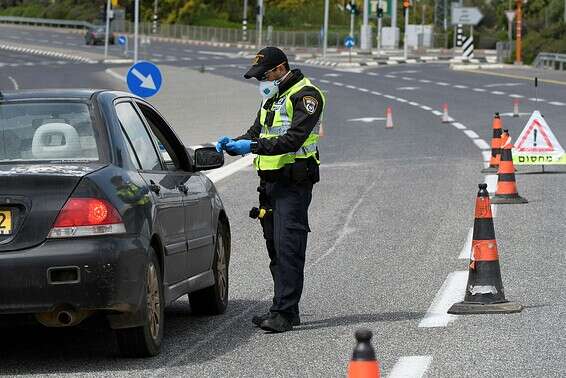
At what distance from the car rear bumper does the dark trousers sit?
177cm

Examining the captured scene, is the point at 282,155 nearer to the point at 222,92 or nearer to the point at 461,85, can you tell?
the point at 222,92

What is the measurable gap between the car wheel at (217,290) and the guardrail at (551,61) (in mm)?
57837

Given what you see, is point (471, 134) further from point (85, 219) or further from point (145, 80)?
point (85, 219)

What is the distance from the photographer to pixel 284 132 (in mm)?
9578

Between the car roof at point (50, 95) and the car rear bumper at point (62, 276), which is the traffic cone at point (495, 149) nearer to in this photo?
the car roof at point (50, 95)

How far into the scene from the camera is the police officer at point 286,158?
943cm

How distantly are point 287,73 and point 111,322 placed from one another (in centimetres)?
222

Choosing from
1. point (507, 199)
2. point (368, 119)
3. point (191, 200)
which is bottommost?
point (368, 119)

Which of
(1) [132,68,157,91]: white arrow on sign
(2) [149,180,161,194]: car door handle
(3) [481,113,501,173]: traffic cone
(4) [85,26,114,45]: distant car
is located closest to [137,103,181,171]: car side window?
(2) [149,180,161,194]: car door handle

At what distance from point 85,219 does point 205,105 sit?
Answer: 3500 centimetres

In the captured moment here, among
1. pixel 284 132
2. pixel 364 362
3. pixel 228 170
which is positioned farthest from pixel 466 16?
pixel 364 362

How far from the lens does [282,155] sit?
9547 mm

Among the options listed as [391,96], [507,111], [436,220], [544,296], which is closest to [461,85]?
[391,96]

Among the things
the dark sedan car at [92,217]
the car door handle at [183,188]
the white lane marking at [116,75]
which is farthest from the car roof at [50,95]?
the white lane marking at [116,75]
